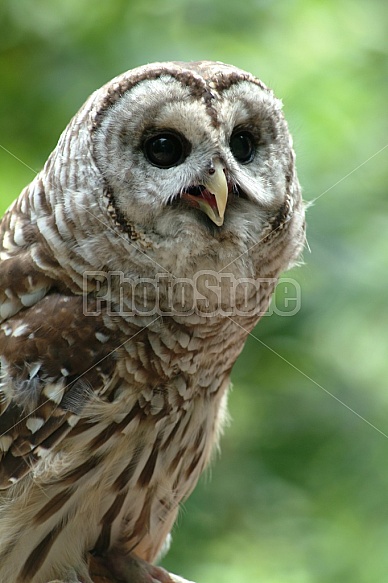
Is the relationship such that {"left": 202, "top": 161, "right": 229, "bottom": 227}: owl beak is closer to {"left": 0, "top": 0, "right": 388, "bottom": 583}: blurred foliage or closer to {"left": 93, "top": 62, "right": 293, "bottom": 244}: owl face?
{"left": 93, "top": 62, "right": 293, "bottom": 244}: owl face

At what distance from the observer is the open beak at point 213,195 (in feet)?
7.72

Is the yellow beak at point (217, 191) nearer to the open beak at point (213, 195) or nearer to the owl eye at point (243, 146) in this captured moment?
the open beak at point (213, 195)

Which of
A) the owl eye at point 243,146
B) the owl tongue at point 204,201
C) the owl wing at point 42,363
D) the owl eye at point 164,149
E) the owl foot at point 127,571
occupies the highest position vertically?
the owl eye at point 243,146

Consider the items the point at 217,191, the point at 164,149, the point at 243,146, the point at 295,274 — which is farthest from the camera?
the point at 295,274

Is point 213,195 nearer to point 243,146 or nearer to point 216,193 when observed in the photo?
point 216,193

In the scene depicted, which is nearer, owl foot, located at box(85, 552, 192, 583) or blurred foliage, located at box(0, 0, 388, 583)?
owl foot, located at box(85, 552, 192, 583)

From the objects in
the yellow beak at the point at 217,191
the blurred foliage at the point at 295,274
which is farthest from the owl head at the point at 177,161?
the blurred foliage at the point at 295,274

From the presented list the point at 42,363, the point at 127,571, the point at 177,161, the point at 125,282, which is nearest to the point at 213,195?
the point at 177,161

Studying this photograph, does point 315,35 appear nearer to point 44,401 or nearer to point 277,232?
point 277,232

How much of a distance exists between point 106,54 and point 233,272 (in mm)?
1106

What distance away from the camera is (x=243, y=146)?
101 inches

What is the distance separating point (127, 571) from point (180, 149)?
4.59 ft

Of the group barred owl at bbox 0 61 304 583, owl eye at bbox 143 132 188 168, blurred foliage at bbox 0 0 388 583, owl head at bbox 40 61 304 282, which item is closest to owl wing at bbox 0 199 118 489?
barred owl at bbox 0 61 304 583

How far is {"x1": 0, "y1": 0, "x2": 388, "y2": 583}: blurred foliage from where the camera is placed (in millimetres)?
3098
